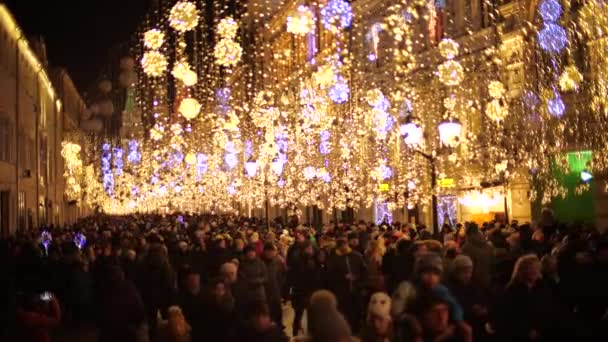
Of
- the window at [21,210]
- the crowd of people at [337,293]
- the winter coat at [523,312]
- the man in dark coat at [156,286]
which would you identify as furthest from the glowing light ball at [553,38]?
the window at [21,210]

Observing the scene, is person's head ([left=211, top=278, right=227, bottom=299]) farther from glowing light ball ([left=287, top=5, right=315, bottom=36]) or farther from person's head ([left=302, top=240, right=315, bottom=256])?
glowing light ball ([left=287, top=5, right=315, bottom=36])

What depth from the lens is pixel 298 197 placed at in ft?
124

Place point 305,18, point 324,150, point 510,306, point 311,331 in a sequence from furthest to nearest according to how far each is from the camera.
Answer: point 324,150, point 305,18, point 510,306, point 311,331

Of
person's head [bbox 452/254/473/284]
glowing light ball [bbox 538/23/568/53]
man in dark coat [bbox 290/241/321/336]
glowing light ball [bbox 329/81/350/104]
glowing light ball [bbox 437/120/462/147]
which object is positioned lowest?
man in dark coat [bbox 290/241/321/336]

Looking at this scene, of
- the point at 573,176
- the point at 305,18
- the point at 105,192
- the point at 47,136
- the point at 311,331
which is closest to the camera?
the point at 311,331

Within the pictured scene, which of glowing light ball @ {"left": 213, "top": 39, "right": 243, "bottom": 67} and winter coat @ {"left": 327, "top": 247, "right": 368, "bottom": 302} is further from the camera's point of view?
glowing light ball @ {"left": 213, "top": 39, "right": 243, "bottom": 67}

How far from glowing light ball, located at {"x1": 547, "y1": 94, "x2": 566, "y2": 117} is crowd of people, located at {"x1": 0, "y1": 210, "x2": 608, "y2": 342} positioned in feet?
33.5

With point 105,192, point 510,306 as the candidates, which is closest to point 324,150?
point 510,306

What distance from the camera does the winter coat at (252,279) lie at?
9875 mm

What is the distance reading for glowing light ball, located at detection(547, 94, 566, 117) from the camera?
24.6m

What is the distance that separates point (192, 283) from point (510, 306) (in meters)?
3.54

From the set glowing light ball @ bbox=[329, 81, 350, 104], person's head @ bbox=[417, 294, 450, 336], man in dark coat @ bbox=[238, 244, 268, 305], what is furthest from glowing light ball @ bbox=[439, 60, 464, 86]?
person's head @ bbox=[417, 294, 450, 336]

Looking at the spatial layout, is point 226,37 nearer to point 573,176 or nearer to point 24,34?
point 573,176

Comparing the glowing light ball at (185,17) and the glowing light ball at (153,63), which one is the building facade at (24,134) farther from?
the glowing light ball at (185,17)
